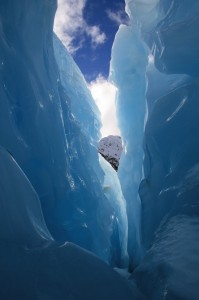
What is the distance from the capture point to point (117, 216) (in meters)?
7.95

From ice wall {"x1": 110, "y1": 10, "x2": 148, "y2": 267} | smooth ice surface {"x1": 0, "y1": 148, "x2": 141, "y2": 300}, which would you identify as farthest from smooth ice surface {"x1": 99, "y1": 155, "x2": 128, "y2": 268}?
smooth ice surface {"x1": 0, "y1": 148, "x2": 141, "y2": 300}

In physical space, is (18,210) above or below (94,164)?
below

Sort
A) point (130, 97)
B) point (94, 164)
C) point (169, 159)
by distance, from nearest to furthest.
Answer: point (169, 159) < point (94, 164) < point (130, 97)

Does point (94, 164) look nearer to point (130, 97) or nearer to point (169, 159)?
point (130, 97)

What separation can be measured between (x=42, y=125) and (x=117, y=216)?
4.45m

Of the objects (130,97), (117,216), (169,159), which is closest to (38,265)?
(169,159)

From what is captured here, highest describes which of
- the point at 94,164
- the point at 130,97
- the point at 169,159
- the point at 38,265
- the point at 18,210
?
the point at 130,97

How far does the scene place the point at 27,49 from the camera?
4.26 m

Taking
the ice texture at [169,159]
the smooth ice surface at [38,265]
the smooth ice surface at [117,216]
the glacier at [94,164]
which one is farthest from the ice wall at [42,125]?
the smooth ice surface at [38,265]

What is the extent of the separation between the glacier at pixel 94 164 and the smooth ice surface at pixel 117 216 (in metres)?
0.09

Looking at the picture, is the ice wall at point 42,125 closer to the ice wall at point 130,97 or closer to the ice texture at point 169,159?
the ice texture at point 169,159

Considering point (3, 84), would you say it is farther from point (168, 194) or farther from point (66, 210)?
point (168, 194)

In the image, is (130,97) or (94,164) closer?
(94,164)

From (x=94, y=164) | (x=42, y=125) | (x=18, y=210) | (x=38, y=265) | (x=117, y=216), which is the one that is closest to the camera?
(x=38, y=265)
